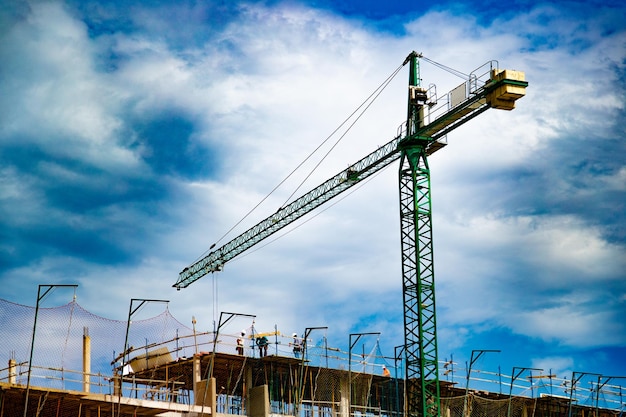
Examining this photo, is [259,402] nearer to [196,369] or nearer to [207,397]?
[207,397]

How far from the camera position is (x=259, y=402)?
5391cm

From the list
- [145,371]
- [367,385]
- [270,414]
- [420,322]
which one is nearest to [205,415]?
[270,414]

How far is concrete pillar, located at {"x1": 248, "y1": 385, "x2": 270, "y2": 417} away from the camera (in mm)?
53406

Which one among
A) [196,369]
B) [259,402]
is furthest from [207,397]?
[196,369]

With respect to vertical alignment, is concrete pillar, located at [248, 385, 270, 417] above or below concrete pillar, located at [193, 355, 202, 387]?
below

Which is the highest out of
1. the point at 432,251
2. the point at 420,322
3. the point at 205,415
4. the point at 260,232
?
the point at 260,232

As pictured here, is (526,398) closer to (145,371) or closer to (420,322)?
(420,322)

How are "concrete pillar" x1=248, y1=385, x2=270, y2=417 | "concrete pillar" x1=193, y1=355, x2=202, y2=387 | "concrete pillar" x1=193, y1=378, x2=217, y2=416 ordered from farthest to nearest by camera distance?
"concrete pillar" x1=193, y1=355, x2=202, y2=387, "concrete pillar" x1=248, y1=385, x2=270, y2=417, "concrete pillar" x1=193, y1=378, x2=217, y2=416

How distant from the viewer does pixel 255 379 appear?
59.9 metres

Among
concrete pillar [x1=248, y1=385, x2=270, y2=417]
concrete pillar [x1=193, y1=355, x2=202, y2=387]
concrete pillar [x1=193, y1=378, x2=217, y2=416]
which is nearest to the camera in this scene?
concrete pillar [x1=193, y1=378, x2=217, y2=416]

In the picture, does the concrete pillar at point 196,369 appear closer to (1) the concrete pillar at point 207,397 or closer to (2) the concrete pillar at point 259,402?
(1) the concrete pillar at point 207,397

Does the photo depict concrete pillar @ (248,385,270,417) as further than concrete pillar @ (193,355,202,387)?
No

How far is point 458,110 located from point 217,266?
3477cm

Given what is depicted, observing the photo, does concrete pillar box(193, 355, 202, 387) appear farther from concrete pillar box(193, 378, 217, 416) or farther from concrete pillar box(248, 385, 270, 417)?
concrete pillar box(248, 385, 270, 417)
